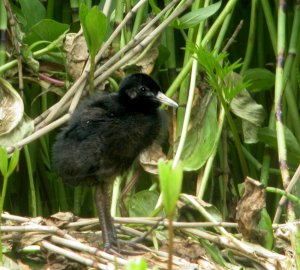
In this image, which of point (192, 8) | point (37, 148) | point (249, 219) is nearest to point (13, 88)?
point (37, 148)

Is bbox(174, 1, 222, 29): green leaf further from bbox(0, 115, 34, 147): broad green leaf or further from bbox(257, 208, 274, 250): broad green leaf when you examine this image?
bbox(257, 208, 274, 250): broad green leaf

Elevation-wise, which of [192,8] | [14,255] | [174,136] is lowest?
[14,255]

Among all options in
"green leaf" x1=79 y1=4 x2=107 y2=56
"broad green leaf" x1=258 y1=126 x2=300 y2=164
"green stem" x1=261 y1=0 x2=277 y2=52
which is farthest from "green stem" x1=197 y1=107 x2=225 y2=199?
"green leaf" x1=79 y1=4 x2=107 y2=56

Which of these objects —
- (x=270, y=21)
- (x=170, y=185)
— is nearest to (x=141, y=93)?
(x=270, y=21)

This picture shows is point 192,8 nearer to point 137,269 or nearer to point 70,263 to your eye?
point 70,263

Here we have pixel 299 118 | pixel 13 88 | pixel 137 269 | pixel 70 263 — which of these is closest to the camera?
pixel 137 269

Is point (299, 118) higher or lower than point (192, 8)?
lower

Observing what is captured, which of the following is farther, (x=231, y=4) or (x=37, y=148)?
(x=37, y=148)

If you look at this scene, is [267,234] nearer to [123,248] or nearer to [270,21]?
[123,248]
